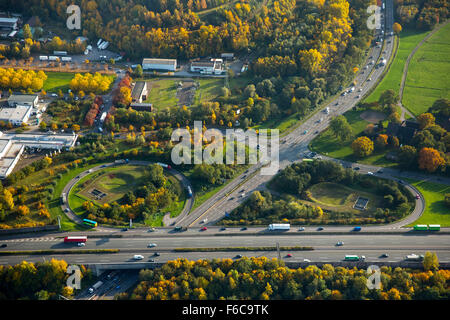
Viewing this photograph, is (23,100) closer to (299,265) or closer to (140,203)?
(140,203)

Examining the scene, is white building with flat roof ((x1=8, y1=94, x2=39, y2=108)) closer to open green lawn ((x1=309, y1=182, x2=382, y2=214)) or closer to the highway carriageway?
the highway carriageway

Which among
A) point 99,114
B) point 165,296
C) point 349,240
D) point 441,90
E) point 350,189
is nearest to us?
point 165,296

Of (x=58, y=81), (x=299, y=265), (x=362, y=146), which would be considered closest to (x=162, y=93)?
(x=58, y=81)

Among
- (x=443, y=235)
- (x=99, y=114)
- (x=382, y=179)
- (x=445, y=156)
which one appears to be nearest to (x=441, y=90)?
(x=445, y=156)

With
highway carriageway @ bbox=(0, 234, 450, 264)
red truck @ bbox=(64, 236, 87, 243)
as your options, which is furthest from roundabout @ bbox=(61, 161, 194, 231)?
highway carriageway @ bbox=(0, 234, 450, 264)

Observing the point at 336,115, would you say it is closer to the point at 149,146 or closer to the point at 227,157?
the point at 227,157

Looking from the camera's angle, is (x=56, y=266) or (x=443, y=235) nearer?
(x=56, y=266)

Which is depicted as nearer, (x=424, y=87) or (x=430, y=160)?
(x=430, y=160)

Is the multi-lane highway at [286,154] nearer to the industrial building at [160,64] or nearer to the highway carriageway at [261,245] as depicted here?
the highway carriageway at [261,245]
